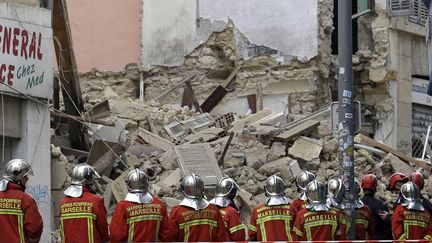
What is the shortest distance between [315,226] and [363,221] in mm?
1686

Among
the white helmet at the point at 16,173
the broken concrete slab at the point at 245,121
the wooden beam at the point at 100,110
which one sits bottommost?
the white helmet at the point at 16,173

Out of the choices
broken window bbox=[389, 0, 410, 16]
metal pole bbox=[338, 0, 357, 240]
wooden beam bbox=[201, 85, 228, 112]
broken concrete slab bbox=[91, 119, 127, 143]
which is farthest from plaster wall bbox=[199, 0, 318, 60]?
metal pole bbox=[338, 0, 357, 240]

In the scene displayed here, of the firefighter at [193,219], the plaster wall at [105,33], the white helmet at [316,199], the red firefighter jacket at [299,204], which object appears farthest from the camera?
the plaster wall at [105,33]

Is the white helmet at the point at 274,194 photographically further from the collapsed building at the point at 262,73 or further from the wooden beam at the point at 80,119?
the collapsed building at the point at 262,73

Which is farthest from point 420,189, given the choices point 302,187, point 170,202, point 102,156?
point 102,156

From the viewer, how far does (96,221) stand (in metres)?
14.3

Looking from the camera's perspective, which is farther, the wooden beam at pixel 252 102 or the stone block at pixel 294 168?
the wooden beam at pixel 252 102

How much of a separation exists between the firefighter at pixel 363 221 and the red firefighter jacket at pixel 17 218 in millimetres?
4400

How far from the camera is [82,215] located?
1423cm

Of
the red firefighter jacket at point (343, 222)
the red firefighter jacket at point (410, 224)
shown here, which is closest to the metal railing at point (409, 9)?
the red firefighter jacket at point (410, 224)

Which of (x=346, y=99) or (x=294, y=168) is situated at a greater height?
(x=346, y=99)

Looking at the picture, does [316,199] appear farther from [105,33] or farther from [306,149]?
[105,33]

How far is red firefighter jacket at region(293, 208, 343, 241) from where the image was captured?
1471cm

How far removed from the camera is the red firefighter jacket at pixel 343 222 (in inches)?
595
